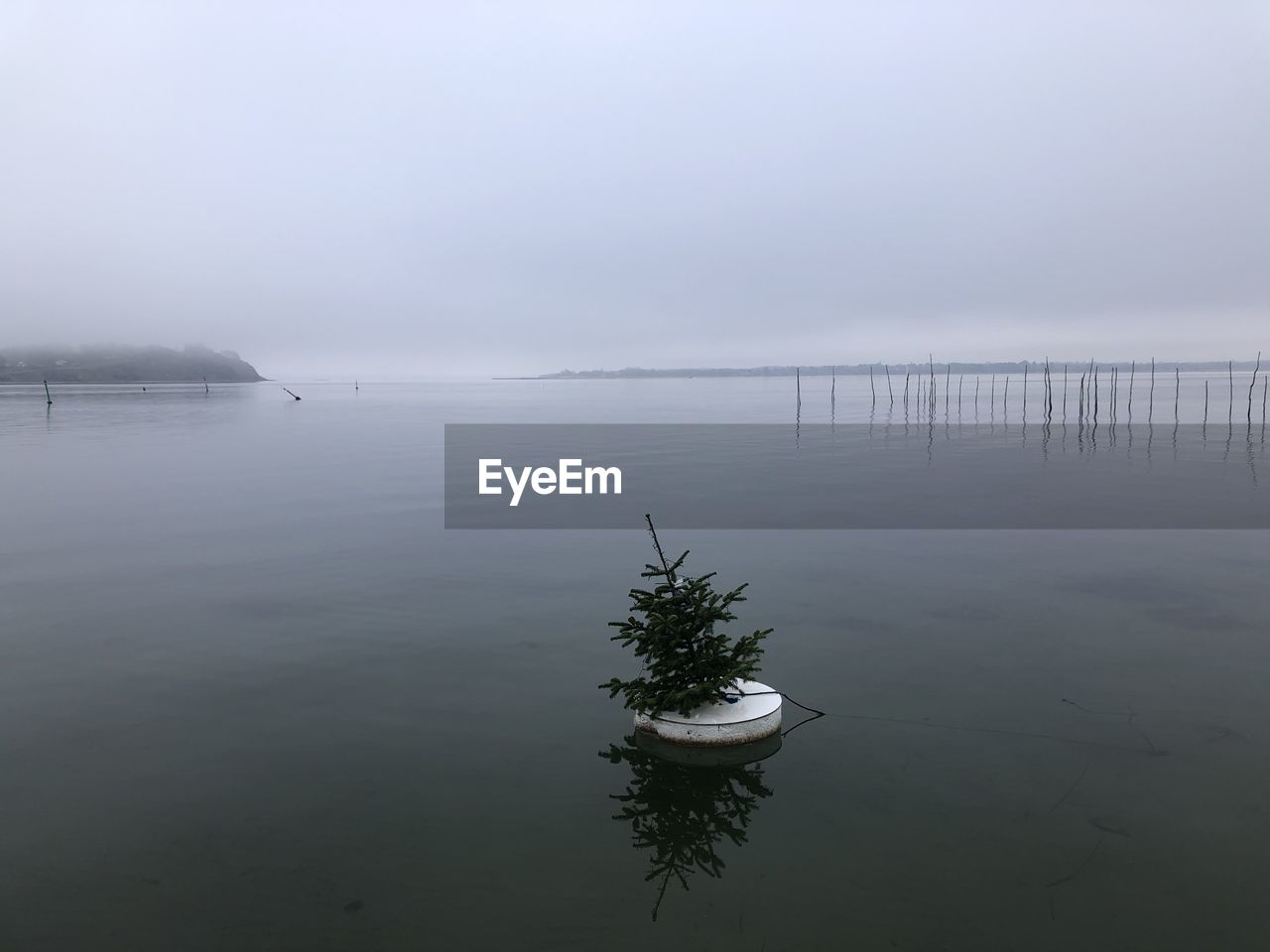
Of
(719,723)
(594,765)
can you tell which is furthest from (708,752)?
(594,765)

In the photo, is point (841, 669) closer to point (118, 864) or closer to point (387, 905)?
point (387, 905)

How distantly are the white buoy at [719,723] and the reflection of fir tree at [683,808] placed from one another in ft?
1.17

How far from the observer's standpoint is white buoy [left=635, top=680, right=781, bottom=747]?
35.8 ft

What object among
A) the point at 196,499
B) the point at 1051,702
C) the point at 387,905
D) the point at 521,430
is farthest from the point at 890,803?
the point at 521,430

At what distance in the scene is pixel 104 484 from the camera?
36.3 metres
